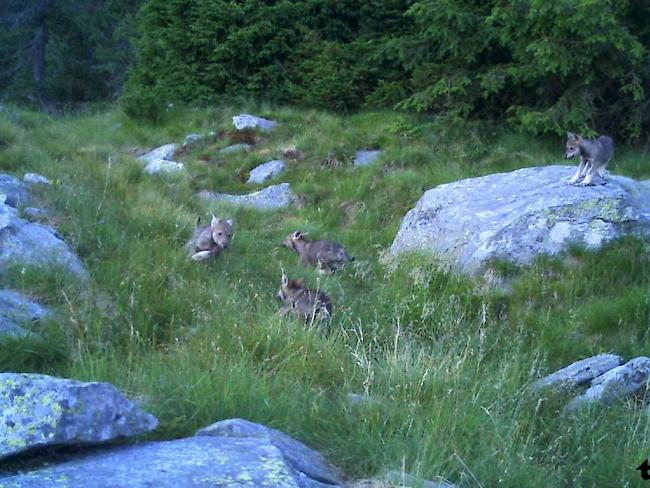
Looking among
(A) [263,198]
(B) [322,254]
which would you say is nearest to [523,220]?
(B) [322,254]

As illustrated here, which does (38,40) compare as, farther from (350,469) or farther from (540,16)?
(350,469)

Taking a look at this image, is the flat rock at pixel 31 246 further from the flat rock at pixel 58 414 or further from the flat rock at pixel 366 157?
the flat rock at pixel 366 157

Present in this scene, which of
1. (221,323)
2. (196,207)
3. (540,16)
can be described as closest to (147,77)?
(196,207)

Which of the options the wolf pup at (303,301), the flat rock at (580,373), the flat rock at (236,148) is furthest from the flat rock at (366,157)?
the flat rock at (580,373)

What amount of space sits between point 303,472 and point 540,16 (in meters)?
10.4

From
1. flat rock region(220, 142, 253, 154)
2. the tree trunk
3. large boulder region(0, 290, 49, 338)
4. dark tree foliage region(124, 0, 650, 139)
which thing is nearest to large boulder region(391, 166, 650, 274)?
dark tree foliage region(124, 0, 650, 139)

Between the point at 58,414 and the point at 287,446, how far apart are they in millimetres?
1224

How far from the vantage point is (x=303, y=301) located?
7926 millimetres

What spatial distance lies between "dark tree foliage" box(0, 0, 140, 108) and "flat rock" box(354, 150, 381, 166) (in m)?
16.2

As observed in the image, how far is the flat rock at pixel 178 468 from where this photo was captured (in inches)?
162

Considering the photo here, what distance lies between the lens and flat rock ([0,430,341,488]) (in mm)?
4113

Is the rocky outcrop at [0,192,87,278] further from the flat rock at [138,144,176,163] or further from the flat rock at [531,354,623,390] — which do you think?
the flat rock at [138,144,176,163]

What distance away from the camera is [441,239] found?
10992 mm

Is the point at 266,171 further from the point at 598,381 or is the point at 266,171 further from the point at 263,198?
the point at 598,381
